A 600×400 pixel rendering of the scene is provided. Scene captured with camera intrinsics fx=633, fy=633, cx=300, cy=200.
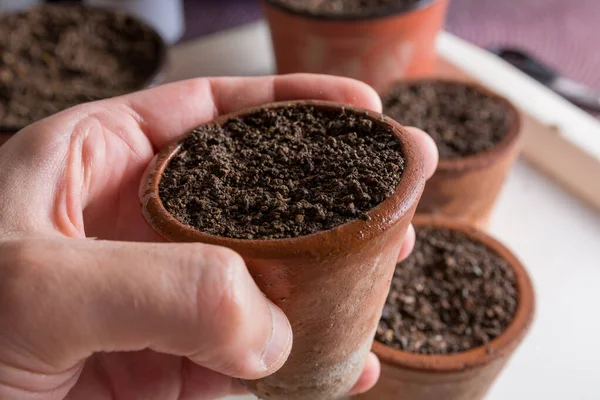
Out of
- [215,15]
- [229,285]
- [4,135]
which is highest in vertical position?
[229,285]

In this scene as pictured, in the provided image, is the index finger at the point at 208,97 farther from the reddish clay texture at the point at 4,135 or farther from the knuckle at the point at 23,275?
the reddish clay texture at the point at 4,135

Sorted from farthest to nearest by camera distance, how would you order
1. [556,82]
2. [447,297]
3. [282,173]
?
[556,82] < [447,297] < [282,173]

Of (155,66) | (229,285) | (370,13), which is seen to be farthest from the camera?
(155,66)

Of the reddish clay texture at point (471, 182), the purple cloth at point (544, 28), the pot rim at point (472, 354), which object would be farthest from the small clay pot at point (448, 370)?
the purple cloth at point (544, 28)

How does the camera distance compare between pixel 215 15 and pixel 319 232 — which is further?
pixel 215 15

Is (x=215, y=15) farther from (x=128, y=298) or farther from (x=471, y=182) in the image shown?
(x=128, y=298)

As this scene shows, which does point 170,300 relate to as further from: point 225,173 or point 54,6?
point 54,6

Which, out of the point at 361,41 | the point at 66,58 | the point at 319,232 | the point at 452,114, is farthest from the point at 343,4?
the point at 319,232

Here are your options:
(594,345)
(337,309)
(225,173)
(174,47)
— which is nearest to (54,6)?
(174,47)
